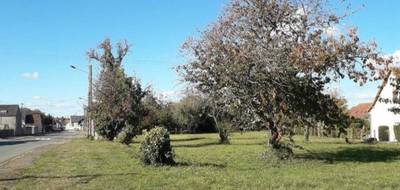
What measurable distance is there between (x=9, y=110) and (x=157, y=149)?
118m

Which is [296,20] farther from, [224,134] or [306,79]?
[224,134]

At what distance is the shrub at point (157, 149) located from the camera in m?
20.0

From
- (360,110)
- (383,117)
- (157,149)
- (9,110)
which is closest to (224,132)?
(383,117)

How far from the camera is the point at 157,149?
20.0 meters

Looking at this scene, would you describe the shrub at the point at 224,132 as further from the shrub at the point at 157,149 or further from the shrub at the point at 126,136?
the shrub at the point at 157,149

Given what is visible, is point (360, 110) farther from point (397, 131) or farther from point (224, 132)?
point (224, 132)

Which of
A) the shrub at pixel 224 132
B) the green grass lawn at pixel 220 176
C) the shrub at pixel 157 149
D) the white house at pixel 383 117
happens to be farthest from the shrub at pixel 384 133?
the shrub at pixel 157 149

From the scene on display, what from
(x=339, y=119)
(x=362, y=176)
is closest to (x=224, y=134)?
(x=339, y=119)

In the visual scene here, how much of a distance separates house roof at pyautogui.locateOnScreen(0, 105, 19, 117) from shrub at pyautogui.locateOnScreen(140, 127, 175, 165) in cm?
11576

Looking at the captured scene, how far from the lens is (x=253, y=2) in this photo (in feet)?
76.4

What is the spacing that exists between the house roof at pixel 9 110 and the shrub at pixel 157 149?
380ft

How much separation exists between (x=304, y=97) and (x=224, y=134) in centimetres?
2135

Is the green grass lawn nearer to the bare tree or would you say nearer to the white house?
the bare tree

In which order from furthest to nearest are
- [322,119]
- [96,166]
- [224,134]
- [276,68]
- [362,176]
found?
[224,134] < [322,119] < [276,68] < [96,166] < [362,176]
